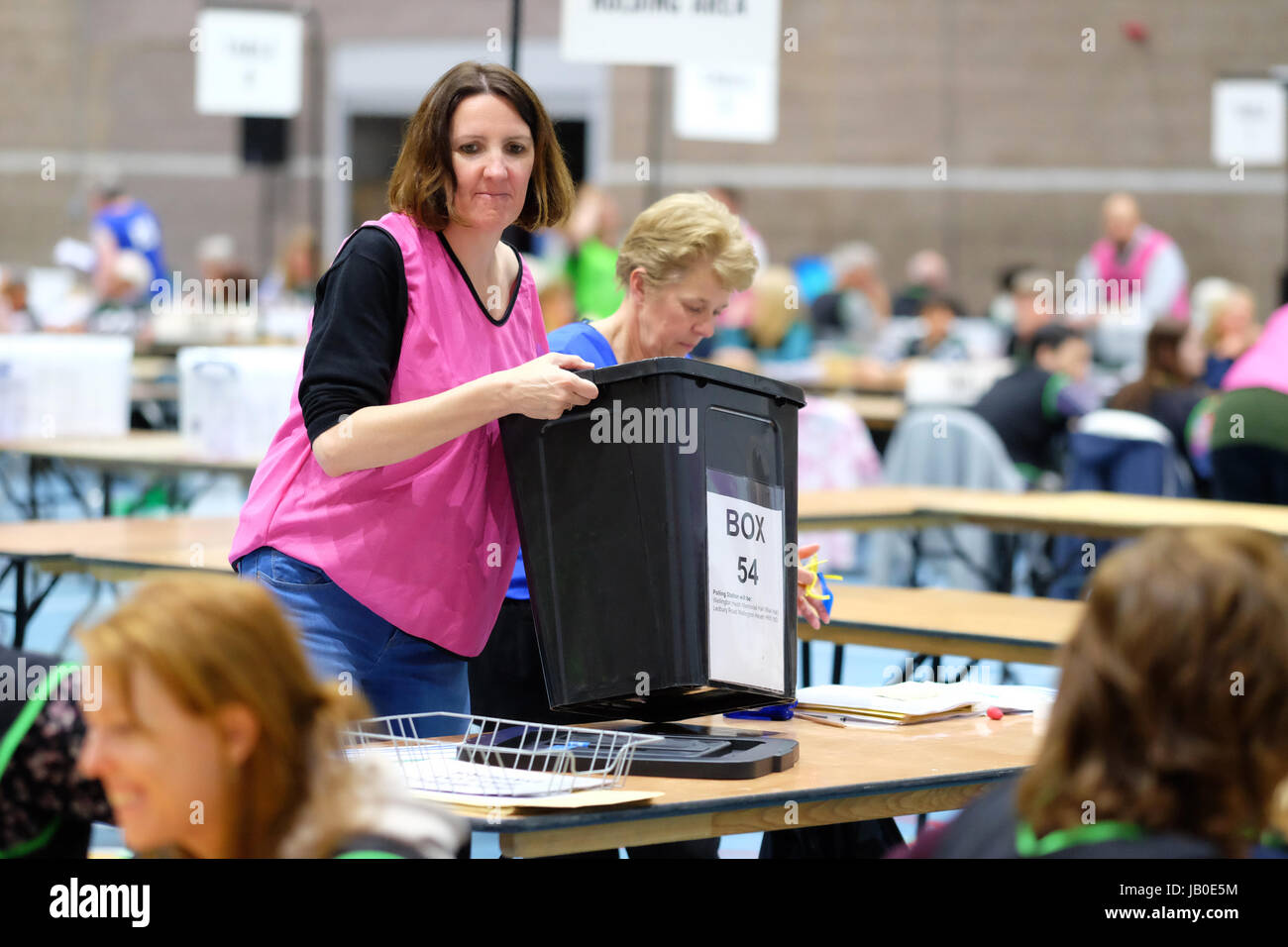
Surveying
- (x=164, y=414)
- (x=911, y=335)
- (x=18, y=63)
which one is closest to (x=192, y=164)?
(x=18, y=63)

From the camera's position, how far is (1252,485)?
19.2 feet

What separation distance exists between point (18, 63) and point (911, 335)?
37.0ft

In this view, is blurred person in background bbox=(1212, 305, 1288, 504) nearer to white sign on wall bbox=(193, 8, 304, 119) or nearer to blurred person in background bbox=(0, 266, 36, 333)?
white sign on wall bbox=(193, 8, 304, 119)

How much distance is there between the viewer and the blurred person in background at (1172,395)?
7.65 metres

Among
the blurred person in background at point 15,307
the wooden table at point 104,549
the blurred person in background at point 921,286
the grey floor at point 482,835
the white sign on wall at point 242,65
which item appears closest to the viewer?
the wooden table at point 104,549

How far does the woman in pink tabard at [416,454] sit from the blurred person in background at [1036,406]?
19.1 feet

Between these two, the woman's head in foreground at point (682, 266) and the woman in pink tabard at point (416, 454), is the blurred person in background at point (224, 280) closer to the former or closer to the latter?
the woman's head in foreground at point (682, 266)

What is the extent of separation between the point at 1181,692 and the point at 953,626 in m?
2.44

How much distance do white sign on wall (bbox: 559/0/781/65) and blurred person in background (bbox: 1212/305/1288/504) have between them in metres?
1.96

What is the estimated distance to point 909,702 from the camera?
2832 millimetres

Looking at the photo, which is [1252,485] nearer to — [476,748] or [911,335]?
[476,748]

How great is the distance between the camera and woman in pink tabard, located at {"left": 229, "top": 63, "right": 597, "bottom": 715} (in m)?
2.37

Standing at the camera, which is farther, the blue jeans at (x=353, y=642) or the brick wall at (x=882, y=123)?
the brick wall at (x=882, y=123)

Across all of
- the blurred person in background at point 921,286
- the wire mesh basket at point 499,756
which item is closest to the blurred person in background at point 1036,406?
the wire mesh basket at point 499,756
